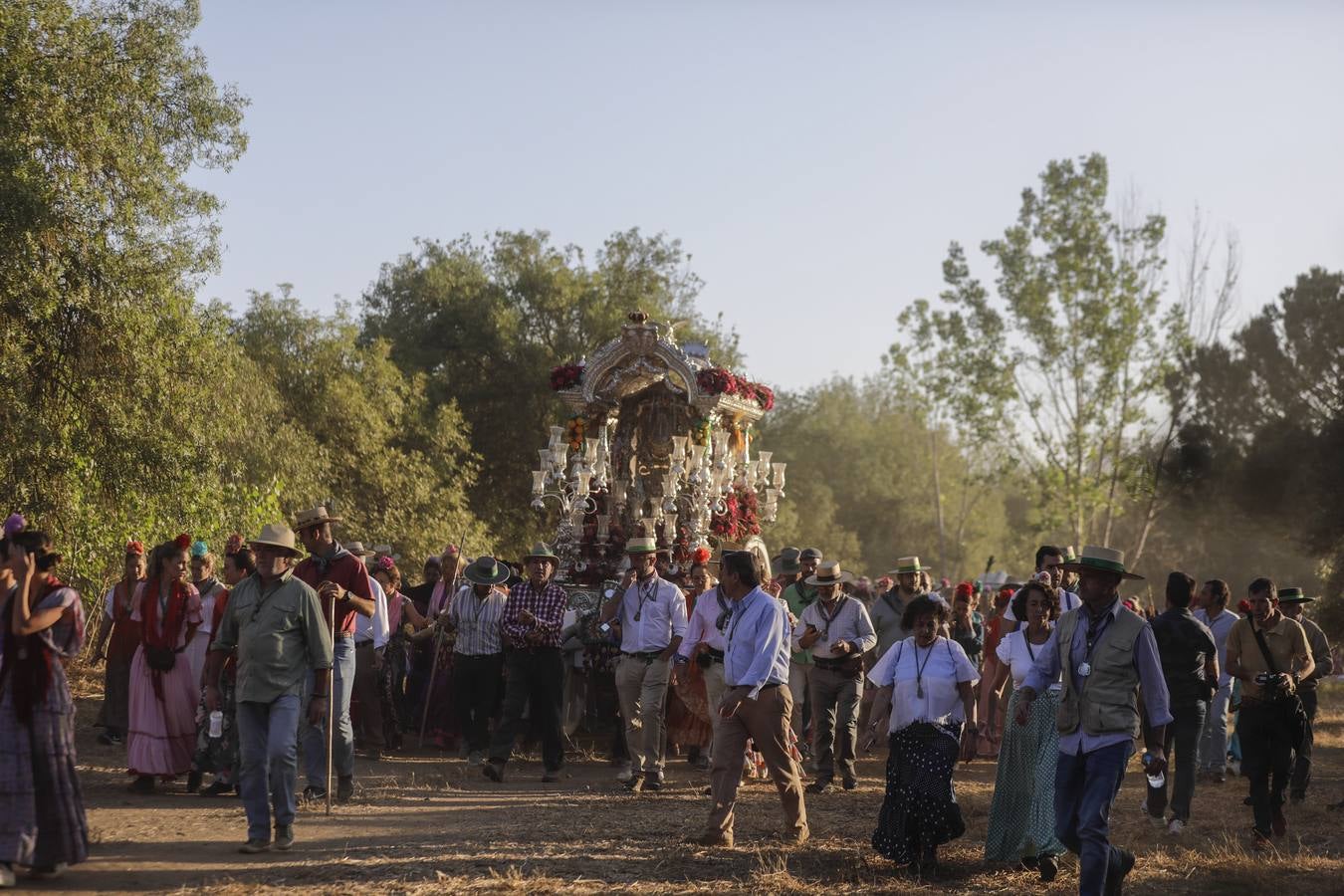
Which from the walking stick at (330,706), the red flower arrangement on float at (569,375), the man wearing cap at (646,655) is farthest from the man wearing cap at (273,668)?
the red flower arrangement on float at (569,375)

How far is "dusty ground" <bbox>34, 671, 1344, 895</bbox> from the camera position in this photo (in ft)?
27.6

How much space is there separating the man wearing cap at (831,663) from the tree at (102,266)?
899 centimetres

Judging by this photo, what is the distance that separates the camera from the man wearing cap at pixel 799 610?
45.0 feet

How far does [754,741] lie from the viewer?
383 inches

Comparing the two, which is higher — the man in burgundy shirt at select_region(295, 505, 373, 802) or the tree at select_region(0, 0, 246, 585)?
the tree at select_region(0, 0, 246, 585)

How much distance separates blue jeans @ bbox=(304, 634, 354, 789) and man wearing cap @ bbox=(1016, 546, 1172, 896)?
17.6ft

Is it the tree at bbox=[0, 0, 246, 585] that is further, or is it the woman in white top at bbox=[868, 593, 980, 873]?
the tree at bbox=[0, 0, 246, 585]

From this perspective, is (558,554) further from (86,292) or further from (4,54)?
(4,54)

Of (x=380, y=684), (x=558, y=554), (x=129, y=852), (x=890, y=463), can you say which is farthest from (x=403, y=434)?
(x=890, y=463)

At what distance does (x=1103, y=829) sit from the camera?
767 centimetres

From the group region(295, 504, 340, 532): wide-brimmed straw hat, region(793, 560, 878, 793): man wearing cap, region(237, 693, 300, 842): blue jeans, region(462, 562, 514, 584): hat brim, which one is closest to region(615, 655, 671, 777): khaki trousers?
region(793, 560, 878, 793): man wearing cap

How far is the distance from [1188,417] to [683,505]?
1425 cm

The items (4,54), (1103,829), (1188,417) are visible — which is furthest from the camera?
(1188,417)

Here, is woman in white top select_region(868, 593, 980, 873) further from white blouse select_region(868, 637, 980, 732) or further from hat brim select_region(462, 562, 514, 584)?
hat brim select_region(462, 562, 514, 584)
